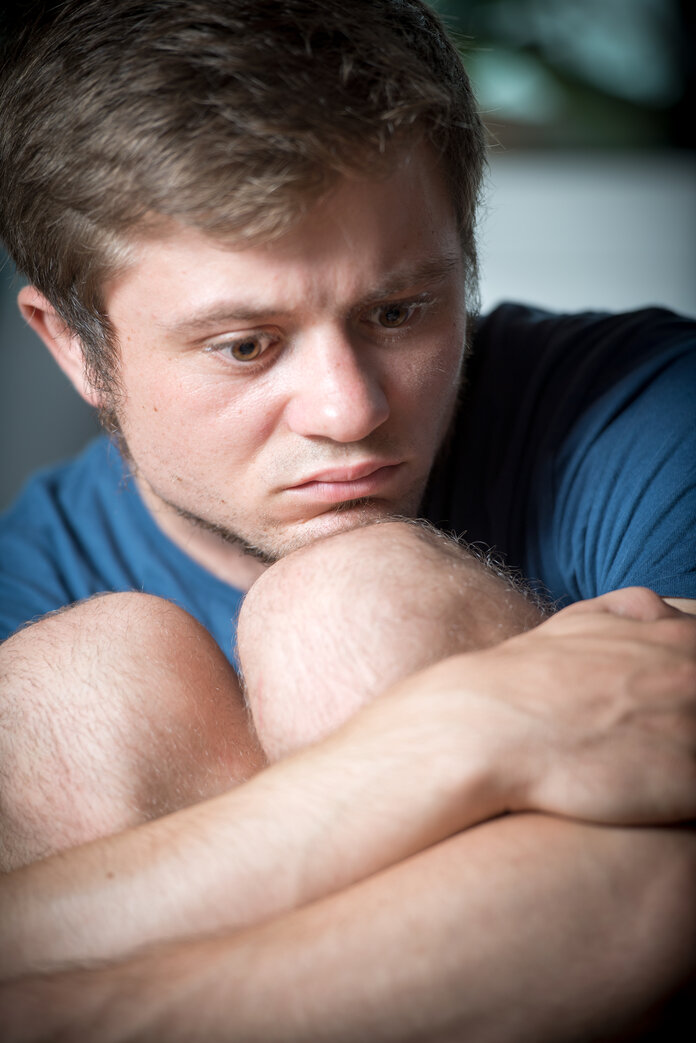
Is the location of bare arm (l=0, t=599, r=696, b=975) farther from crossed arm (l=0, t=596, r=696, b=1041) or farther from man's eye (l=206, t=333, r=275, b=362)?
man's eye (l=206, t=333, r=275, b=362)

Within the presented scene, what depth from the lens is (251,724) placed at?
861 millimetres

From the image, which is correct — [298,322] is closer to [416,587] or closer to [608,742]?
[416,587]

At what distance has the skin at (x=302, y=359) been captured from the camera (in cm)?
92

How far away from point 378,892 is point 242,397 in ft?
1.76

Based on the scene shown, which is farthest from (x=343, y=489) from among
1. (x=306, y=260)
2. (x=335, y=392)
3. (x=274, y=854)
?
(x=274, y=854)

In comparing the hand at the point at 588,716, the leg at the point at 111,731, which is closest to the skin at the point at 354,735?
the hand at the point at 588,716

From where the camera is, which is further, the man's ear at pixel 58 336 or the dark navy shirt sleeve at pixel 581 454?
the man's ear at pixel 58 336

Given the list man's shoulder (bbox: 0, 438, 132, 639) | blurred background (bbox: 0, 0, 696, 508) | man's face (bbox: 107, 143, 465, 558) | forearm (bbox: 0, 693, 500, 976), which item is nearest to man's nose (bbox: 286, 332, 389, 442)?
man's face (bbox: 107, 143, 465, 558)

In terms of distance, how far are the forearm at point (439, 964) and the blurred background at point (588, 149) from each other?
253 centimetres

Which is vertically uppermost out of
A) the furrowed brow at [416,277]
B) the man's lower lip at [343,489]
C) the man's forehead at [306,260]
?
the man's forehead at [306,260]

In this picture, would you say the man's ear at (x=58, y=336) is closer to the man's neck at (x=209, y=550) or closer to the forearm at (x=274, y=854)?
the man's neck at (x=209, y=550)

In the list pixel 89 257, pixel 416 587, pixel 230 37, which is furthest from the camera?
pixel 89 257

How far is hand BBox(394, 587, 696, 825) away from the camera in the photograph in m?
0.66

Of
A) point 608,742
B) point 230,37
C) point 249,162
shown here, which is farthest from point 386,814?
point 230,37
